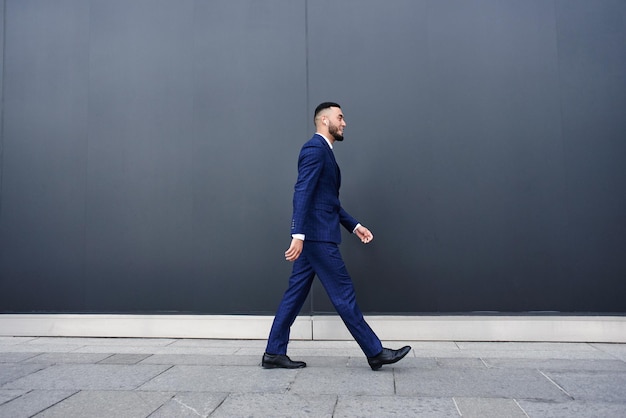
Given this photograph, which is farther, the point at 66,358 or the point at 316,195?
the point at 66,358

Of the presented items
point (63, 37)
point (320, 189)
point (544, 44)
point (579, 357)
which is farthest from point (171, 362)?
point (544, 44)

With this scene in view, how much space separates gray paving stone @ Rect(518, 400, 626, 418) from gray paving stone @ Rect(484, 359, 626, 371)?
32.7 inches

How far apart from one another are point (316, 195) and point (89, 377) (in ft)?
6.30

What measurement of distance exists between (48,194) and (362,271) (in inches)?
121

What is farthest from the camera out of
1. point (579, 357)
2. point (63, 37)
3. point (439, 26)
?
point (63, 37)

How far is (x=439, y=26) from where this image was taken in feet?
15.6

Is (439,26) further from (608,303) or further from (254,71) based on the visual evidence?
(608,303)

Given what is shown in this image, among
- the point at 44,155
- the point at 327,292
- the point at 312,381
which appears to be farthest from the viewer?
the point at 44,155

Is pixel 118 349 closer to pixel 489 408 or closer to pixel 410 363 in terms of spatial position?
pixel 410 363

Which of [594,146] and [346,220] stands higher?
[594,146]

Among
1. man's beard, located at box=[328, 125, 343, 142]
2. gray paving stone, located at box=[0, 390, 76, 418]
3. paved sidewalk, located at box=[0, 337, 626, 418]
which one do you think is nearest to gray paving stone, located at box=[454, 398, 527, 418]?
paved sidewalk, located at box=[0, 337, 626, 418]

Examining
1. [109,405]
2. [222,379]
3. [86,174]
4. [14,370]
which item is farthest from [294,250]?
[86,174]

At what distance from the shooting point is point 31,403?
2.85m

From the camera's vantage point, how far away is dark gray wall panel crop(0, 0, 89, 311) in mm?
5008
